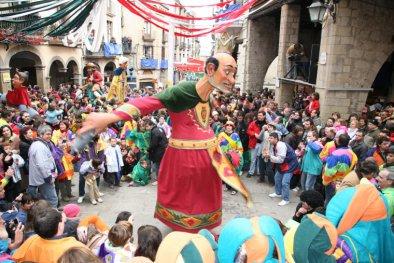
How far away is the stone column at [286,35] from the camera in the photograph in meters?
12.0

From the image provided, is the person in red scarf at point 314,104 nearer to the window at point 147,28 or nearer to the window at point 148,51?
the window at point 147,28

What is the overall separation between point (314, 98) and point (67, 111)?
22.8 ft

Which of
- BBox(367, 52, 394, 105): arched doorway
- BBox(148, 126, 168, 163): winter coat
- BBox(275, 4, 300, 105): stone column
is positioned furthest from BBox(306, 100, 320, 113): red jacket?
BBox(367, 52, 394, 105): arched doorway

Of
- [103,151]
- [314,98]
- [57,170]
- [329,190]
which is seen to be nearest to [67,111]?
[103,151]

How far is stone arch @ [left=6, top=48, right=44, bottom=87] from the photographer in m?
18.7

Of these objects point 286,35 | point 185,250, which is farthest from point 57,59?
point 185,250

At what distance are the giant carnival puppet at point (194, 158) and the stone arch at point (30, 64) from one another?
16.4 m

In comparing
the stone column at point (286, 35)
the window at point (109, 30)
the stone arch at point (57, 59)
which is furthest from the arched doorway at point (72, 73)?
the stone column at point (286, 35)

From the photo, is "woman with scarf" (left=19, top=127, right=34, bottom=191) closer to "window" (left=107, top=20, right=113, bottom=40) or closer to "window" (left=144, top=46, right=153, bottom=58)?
"window" (left=107, top=20, right=113, bottom=40)

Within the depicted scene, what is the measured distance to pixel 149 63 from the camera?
1353 inches

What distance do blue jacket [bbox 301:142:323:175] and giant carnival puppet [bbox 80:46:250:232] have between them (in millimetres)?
2402

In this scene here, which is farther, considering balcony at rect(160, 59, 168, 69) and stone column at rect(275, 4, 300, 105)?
balcony at rect(160, 59, 168, 69)

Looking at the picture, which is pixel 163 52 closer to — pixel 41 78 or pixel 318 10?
pixel 41 78

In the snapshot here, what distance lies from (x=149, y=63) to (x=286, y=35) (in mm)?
23709
